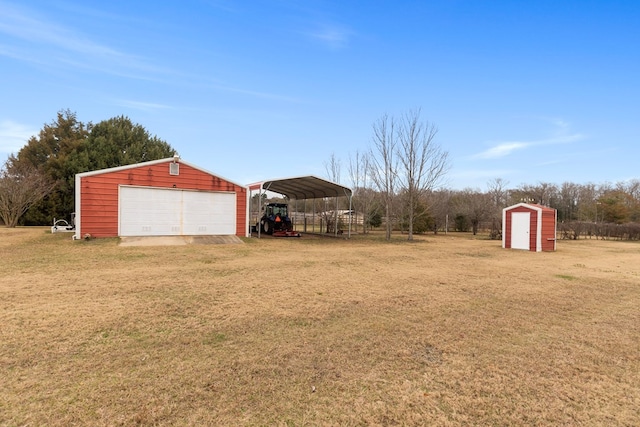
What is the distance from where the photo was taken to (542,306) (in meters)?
5.37

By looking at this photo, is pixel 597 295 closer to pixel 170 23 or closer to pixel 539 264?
pixel 539 264

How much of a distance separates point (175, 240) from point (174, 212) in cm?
156

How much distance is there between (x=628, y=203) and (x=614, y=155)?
57.4 ft

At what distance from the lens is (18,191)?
20.5 meters

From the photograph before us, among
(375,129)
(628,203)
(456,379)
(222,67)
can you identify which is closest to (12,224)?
(222,67)

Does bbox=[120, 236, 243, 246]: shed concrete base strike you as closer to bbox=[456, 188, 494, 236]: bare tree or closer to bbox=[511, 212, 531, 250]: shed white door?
bbox=[511, 212, 531, 250]: shed white door

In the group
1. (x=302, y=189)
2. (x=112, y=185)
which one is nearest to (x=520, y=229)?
(x=302, y=189)

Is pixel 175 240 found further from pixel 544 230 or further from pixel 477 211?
pixel 477 211

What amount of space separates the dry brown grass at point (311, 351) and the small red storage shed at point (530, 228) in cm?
904

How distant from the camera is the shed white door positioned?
15.6 metres

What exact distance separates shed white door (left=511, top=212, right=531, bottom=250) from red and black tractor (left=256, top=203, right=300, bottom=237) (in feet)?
35.1

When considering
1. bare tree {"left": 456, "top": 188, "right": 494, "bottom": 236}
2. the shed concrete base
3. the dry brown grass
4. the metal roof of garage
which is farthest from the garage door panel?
bare tree {"left": 456, "top": 188, "right": 494, "bottom": 236}

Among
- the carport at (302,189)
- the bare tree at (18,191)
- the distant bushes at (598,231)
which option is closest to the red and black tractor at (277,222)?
the carport at (302,189)

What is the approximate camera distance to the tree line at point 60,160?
21.0 metres
